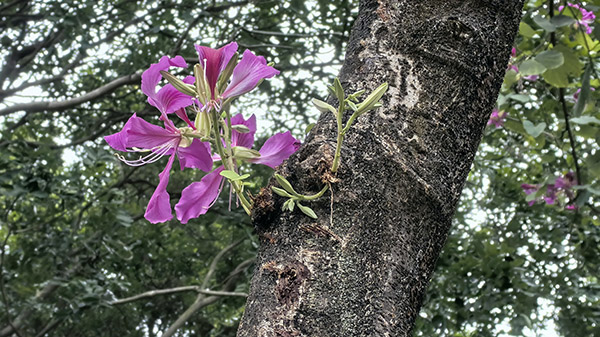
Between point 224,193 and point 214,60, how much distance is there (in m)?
4.20

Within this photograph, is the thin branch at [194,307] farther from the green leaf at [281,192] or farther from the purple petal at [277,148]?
the green leaf at [281,192]

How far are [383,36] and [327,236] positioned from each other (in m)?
0.29

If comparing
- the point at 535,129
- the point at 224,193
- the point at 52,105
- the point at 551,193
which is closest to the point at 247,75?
the point at 535,129

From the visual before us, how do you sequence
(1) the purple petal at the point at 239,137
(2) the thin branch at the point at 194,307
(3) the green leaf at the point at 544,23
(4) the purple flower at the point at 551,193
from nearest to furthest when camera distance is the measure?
(1) the purple petal at the point at 239,137 → (3) the green leaf at the point at 544,23 → (4) the purple flower at the point at 551,193 → (2) the thin branch at the point at 194,307

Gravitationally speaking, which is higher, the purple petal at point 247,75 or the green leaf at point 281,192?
the purple petal at point 247,75

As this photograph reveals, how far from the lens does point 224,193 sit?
15.9 feet

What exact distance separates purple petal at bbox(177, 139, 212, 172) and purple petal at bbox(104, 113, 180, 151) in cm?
2

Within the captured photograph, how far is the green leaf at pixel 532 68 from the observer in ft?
5.01

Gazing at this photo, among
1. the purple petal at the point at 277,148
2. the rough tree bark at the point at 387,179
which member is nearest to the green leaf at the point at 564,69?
the rough tree bark at the point at 387,179

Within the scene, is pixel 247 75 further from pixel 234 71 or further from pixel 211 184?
pixel 211 184

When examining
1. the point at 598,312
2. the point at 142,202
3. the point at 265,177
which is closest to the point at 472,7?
the point at 598,312

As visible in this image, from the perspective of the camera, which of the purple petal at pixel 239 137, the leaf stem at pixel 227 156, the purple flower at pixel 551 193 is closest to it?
the leaf stem at pixel 227 156

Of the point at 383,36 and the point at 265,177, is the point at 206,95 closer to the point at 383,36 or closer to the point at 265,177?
the point at 383,36

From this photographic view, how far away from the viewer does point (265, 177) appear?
4.62 metres
